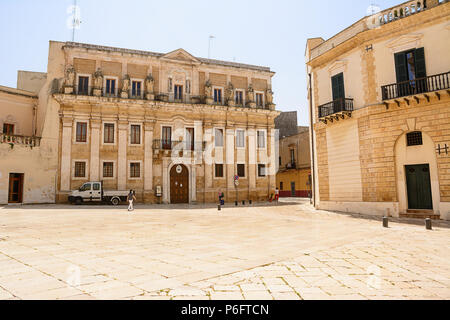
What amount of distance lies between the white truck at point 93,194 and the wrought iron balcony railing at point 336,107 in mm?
16541

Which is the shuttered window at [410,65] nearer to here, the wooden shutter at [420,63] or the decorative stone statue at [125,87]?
the wooden shutter at [420,63]

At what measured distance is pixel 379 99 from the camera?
1631cm

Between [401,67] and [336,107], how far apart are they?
378 centimetres

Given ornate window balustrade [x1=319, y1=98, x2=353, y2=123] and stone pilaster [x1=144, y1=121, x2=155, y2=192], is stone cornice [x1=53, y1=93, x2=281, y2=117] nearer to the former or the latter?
stone pilaster [x1=144, y1=121, x2=155, y2=192]

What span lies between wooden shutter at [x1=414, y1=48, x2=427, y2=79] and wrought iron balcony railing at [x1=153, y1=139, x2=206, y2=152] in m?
18.0

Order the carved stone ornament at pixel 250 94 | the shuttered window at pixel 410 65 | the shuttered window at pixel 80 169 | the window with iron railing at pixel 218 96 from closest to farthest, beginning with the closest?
the shuttered window at pixel 410 65, the shuttered window at pixel 80 169, the window with iron railing at pixel 218 96, the carved stone ornament at pixel 250 94

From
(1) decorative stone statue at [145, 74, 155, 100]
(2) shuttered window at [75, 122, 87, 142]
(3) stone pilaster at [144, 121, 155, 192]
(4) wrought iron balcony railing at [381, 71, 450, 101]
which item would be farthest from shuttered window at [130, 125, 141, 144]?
(4) wrought iron balcony railing at [381, 71, 450, 101]

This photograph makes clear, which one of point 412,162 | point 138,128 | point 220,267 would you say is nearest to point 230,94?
point 138,128

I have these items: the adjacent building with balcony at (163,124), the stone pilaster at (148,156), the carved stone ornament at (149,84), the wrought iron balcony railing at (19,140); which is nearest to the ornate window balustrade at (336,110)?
the adjacent building with balcony at (163,124)

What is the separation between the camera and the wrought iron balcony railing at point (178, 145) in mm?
27047

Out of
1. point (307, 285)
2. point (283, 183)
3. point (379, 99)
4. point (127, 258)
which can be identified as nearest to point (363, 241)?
point (307, 285)

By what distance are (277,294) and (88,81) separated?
88.3 ft

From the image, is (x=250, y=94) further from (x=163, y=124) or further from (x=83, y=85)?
(x=83, y=85)

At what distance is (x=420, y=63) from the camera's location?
15.0 meters
